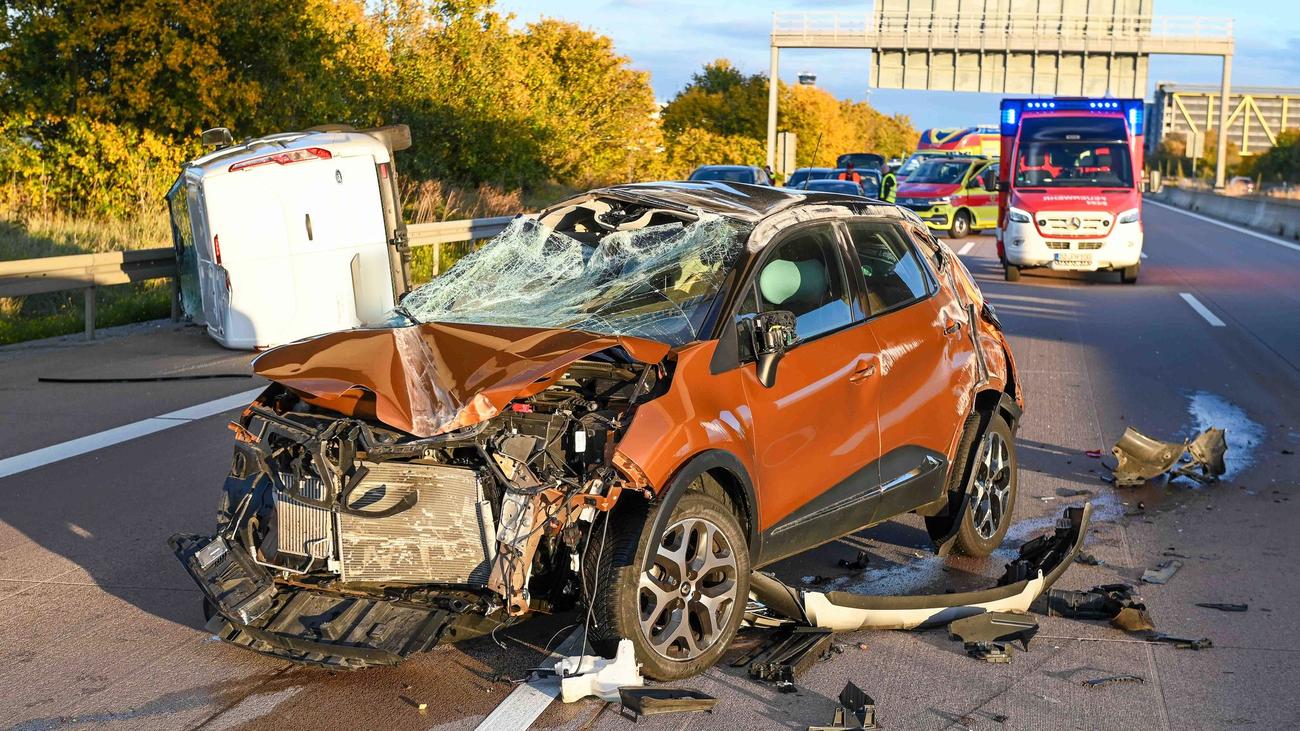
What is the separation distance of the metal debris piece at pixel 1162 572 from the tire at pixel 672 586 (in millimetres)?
2351

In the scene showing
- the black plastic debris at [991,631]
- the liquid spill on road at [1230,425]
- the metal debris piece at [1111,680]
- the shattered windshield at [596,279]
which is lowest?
the liquid spill on road at [1230,425]

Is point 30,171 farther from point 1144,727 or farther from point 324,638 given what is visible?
point 1144,727

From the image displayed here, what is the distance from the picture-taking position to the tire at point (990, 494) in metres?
7.09

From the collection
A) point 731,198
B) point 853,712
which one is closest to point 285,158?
point 731,198

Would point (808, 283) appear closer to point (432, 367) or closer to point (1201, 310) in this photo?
point (432, 367)

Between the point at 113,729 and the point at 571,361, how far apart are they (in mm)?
1933

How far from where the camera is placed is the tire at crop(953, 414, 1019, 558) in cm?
709

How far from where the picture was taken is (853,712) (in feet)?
16.3

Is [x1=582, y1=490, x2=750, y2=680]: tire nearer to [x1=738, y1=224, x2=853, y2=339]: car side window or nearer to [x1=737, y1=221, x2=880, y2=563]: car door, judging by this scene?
[x1=737, y1=221, x2=880, y2=563]: car door

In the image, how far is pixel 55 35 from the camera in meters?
21.5


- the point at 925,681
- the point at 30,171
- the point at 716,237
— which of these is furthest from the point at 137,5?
the point at 925,681

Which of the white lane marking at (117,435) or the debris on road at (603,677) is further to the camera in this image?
the white lane marking at (117,435)

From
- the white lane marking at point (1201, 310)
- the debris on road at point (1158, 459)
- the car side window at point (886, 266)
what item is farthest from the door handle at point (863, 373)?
the white lane marking at point (1201, 310)

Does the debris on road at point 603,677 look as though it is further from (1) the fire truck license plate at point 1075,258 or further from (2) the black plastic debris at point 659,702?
(1) the fire truck license plate at point 1075,258
